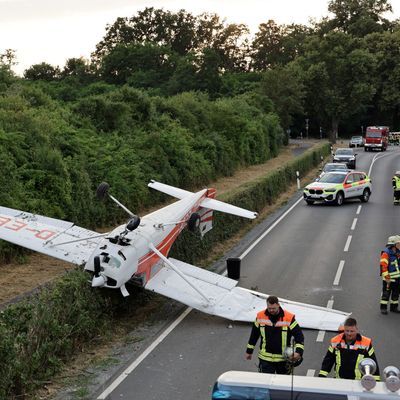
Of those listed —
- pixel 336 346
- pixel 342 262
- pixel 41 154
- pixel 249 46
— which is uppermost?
pixel 249 46

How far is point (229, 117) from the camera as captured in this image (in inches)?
2096

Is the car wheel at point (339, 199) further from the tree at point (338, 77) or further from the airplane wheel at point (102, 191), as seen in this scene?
the tree at point (338, 77)

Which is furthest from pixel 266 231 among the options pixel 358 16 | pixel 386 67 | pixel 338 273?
pixel 358 16

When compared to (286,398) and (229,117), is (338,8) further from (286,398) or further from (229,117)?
(286,398)

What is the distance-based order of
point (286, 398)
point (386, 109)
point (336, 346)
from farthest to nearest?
point (386, 109)
point (336, 346)
point (286, 398)

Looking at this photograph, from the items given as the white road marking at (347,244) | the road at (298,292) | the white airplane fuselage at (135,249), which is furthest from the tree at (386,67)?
the white airplane fuselage at (135,249)

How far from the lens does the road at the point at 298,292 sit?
37.9ft

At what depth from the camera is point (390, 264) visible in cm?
1491

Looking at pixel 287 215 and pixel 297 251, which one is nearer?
pixel 297 251

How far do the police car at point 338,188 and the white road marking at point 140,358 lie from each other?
775 inches

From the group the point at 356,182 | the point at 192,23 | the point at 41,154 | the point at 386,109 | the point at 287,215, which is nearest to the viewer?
the point at 41,154

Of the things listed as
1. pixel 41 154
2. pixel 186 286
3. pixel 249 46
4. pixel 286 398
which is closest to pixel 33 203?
pixel 41 154

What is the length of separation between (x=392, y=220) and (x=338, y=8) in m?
95.7

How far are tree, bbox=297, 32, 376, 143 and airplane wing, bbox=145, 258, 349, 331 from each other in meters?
84.8
